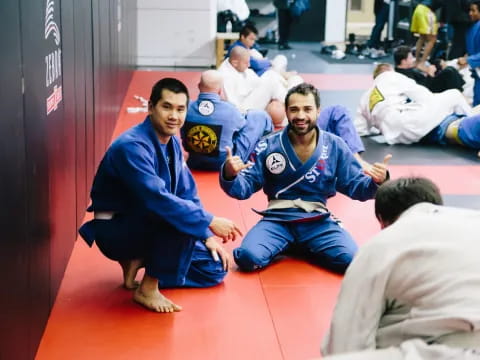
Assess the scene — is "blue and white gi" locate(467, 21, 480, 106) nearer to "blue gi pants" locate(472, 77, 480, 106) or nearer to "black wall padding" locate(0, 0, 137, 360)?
"blue gi pants" locate(472, 77, 480, 106)

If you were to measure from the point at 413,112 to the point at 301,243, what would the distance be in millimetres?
3840

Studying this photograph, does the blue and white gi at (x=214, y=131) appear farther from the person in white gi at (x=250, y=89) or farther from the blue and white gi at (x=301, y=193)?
the blue and white gi at (x=301, y=193)

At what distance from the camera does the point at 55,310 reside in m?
4.12

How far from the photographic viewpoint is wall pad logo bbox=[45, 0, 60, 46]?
3.75m

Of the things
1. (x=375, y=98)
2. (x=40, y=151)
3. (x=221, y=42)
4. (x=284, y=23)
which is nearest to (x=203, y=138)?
(x=375, y=98)

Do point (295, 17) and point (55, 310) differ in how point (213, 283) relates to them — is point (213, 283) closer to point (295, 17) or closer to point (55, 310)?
point (55, 310)

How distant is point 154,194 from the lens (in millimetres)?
3902

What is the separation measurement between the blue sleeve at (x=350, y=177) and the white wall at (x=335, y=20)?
46.8 ft

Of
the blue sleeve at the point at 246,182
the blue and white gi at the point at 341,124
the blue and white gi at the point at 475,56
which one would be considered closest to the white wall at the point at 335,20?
the blue and white gi at the point at 475,56

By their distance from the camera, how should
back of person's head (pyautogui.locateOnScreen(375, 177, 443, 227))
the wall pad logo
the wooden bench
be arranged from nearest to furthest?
back of person's head (pyautogui.locateOnScreen(375, 177, 443, 227)) < the wall pad logo < the wooden bench

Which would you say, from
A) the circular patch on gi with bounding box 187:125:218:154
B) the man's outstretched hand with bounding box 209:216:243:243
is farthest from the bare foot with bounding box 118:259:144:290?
the circular patch on gi with bounding box 187:125:218:154

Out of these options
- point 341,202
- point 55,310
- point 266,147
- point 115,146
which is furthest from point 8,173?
point 341,202

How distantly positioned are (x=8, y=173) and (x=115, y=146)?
1124 millimetres

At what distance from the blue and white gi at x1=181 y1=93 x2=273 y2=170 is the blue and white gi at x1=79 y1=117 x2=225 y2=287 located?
2565mm
